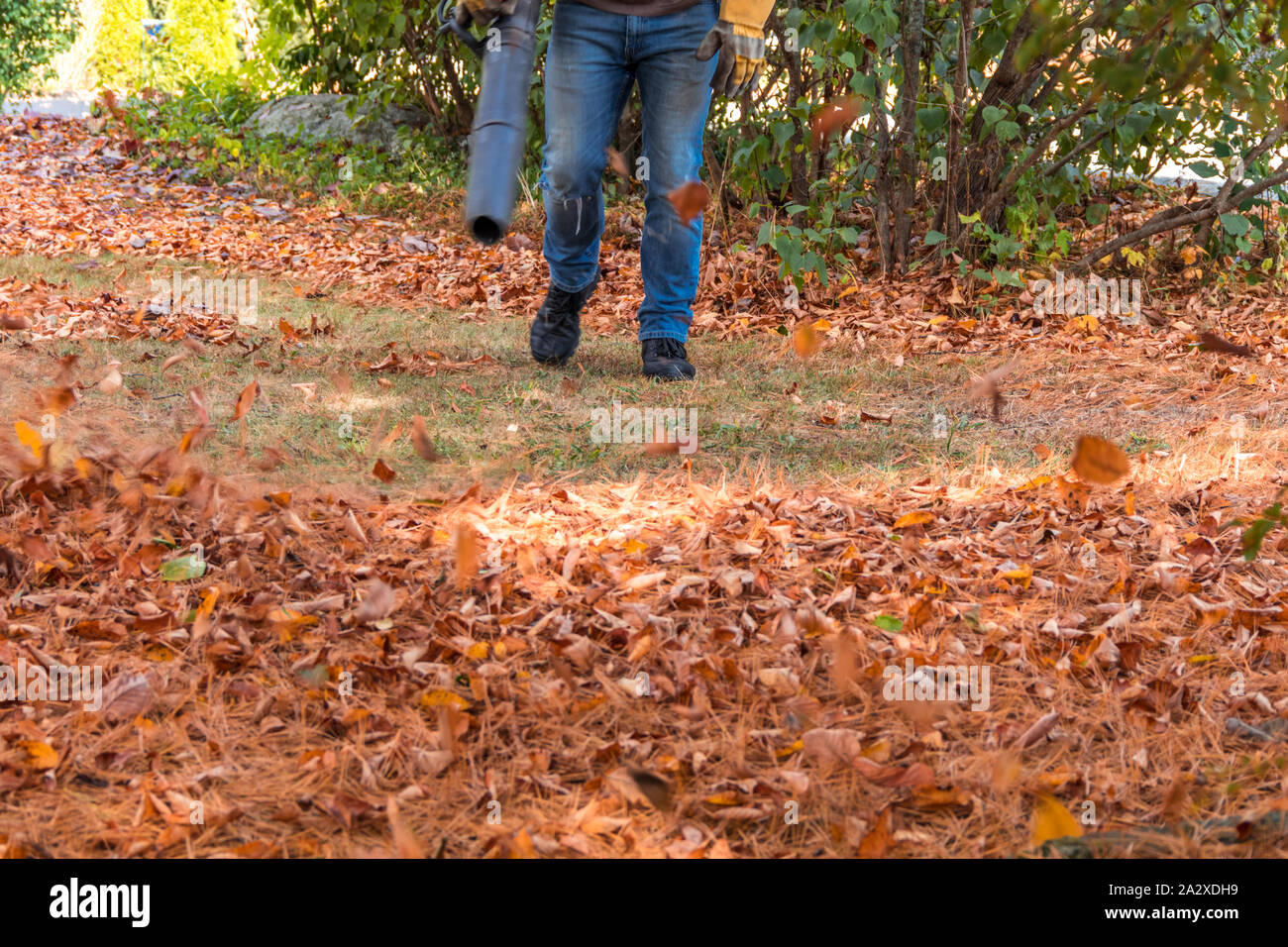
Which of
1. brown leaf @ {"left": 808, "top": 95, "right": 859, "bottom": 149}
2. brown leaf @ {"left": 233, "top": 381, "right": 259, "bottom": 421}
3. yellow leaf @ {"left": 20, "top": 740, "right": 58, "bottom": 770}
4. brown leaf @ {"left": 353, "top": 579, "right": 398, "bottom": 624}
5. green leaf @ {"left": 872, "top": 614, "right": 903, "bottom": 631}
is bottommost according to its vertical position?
yellow leaf @ {"left": 20, "top": 740, "right": 58, "bottom": 770}

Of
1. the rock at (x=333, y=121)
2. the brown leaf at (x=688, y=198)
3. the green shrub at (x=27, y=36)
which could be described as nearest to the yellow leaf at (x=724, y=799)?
the brown leaf at (x=688, y=198)

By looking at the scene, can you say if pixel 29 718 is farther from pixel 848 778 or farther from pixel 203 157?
pixel 203 157

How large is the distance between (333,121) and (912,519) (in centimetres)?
712

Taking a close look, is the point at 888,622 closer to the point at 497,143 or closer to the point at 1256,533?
the point at 1256,533

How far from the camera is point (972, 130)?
204 inches

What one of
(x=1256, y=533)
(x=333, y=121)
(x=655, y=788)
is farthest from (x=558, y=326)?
(x=333, y=121)

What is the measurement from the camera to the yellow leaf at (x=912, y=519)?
9.35 ft

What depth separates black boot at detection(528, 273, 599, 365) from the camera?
4.18 meters

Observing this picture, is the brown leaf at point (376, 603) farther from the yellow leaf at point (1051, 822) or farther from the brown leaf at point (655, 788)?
the yellow leaf at point (1051, 822)

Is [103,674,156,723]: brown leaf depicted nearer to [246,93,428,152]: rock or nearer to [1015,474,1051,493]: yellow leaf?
[1015,474,1051,493]: yellow leaf

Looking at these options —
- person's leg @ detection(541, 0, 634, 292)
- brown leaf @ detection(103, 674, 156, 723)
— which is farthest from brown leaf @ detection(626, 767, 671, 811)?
person's leg @ detection(541, 0, 634, 292)

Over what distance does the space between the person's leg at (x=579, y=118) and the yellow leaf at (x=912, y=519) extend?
173 centimetres

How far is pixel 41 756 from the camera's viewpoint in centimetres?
191

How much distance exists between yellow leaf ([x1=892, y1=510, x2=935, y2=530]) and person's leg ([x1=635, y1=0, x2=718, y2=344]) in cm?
150
